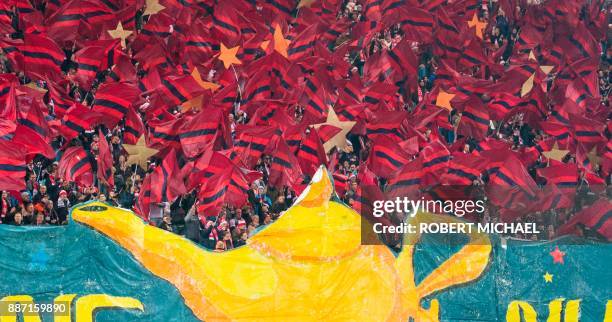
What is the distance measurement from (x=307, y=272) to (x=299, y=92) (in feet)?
13.2

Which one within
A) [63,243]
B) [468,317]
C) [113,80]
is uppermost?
[113,80]

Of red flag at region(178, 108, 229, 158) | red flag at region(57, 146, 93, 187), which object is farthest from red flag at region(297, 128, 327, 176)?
red flag at region(57, 146, 93, 187)

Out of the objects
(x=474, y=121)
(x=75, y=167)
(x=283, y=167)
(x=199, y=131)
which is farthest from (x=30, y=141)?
(x=474, y=121)

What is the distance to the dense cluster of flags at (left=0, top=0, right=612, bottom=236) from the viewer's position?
1474cm

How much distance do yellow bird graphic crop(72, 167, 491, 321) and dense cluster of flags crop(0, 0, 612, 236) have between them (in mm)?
705

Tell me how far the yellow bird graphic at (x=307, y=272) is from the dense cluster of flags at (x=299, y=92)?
Result: 0.70 metres

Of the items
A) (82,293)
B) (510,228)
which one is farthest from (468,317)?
(82,293)

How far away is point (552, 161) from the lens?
631 inches

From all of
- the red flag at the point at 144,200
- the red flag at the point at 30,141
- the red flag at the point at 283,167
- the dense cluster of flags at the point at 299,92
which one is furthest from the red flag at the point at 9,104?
the red flag at the point at 283,167

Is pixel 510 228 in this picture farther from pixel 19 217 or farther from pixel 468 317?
pixel 19 217

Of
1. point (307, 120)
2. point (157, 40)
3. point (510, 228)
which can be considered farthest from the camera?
point (157, 40)

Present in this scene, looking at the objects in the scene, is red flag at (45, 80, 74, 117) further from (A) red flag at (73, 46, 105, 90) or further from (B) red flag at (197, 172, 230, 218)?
(B) red flag at (197, 172, 230, 218)

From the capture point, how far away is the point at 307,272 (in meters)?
13.6

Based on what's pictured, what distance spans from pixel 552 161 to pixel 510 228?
226 centimetres
